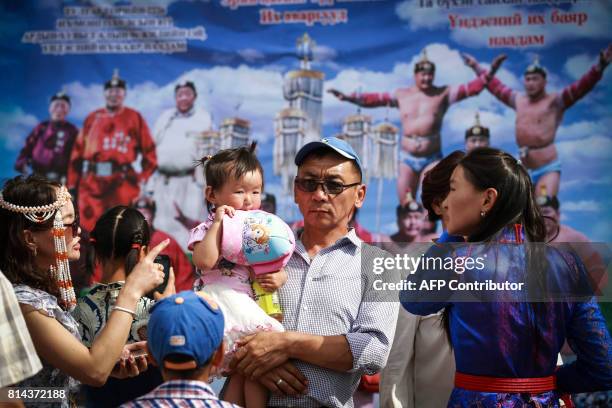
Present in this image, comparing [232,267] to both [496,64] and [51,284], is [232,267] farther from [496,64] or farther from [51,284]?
[496,64]

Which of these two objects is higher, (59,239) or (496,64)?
(496,64)

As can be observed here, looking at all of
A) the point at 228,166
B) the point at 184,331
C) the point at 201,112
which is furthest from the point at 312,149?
the point at 201,112

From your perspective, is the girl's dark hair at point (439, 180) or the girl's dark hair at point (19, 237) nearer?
the girl's dark hair at point (19, 237)

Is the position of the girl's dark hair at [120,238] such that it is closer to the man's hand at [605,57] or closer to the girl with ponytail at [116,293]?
the girl with ponytail at [116,293]

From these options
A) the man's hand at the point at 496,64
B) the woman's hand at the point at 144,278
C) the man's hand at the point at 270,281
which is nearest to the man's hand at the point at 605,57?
the man's hand at the point at 496,64

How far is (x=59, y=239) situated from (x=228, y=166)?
719 mm

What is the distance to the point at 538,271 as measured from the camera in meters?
2.62

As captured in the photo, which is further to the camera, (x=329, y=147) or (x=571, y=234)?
(x=571, y=234)

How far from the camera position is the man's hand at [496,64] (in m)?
4.90

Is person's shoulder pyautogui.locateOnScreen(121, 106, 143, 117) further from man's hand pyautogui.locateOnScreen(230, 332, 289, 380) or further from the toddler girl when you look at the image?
man's hand pyautogui.locateOnScreen(230, 332, 289, 380)

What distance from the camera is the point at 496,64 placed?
4.91 metres

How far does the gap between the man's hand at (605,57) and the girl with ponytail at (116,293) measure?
3.15 metres

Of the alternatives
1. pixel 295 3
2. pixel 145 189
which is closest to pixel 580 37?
pixel 295 3

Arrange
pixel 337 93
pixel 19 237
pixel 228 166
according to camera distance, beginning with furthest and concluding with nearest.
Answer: pixel 337 93, pixel 228 166, pixel 19 237
